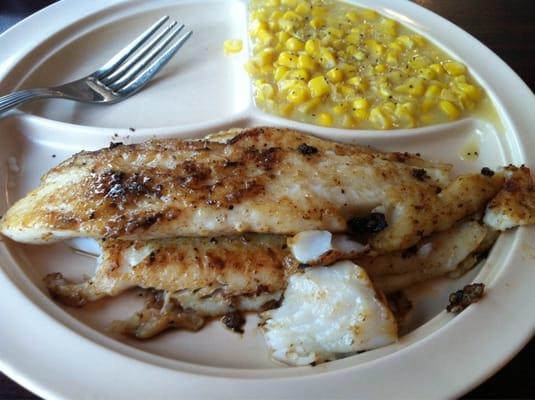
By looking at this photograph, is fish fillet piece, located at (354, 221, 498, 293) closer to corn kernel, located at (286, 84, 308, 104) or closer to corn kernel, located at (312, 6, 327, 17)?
corn kernel, located at (286, 84, 308, 104)

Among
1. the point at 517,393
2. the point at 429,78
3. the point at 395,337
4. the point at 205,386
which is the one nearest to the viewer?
the point at 205,386

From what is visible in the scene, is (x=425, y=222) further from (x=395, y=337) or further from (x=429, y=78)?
(x=429, y=78)

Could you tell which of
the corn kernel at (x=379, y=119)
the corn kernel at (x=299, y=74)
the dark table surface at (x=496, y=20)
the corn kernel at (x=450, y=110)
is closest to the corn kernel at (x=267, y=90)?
the corn kernel at (x=299, y=74)

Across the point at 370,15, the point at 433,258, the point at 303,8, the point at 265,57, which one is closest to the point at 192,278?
the point at 433,258

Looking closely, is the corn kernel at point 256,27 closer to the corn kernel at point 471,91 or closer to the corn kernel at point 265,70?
the corn kernel at point 265,70

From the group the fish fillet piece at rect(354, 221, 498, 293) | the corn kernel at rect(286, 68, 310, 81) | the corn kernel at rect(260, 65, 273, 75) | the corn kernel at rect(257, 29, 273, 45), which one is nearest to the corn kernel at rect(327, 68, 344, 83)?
the corn kernel at rect(286, 68, 310, 81)

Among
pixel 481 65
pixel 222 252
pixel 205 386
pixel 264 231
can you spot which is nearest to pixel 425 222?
pixel 264 231
